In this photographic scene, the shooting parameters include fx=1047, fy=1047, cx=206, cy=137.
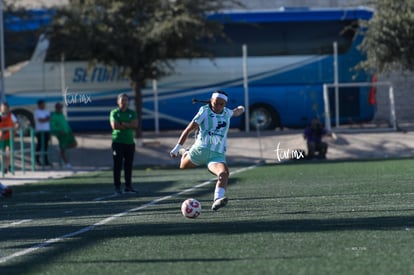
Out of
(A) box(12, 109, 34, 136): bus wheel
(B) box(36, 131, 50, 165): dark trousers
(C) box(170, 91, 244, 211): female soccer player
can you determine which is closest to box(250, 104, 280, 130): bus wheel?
(A) box(12, 109, 34, 136): bus wheel

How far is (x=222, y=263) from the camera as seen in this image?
9531mm

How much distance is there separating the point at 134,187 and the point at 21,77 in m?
16.5

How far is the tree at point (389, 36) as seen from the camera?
36000 millimetres

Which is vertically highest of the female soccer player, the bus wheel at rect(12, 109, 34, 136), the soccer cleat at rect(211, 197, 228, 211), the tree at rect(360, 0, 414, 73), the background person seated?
the tree at rect(360, 0, 414, 73)

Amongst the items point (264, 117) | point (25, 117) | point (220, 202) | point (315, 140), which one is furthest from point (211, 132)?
point (264, 117)

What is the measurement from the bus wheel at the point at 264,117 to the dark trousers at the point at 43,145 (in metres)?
9.37

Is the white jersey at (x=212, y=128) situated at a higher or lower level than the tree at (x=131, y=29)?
lower

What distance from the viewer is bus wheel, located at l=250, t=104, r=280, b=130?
128ft

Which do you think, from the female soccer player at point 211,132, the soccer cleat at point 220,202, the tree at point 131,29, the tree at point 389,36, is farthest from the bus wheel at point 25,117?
the soccer cleat at point 220,202

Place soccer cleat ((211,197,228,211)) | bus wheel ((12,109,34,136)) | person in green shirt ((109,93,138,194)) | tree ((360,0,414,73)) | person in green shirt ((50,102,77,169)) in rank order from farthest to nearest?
bus wheel ((12,109,34,136)) < tree ((360,0,414,73)) < person in green shirt ((50,102,77,169)) < person in green shirt ((109,93,138,194)) < soccer cleat ((211,197,228,211))

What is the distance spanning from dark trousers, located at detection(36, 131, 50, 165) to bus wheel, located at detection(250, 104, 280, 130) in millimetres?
9372

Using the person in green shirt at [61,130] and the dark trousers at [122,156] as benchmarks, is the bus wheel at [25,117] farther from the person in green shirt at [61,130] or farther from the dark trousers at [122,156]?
the dark trousers at [122,156]

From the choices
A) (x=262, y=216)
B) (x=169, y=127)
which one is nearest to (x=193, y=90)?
(x=169, y=127)

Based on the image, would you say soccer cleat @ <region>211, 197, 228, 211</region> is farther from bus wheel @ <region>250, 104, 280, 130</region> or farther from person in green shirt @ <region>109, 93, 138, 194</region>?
bus wheel @ <region>250, 104, 280, 130</region>
